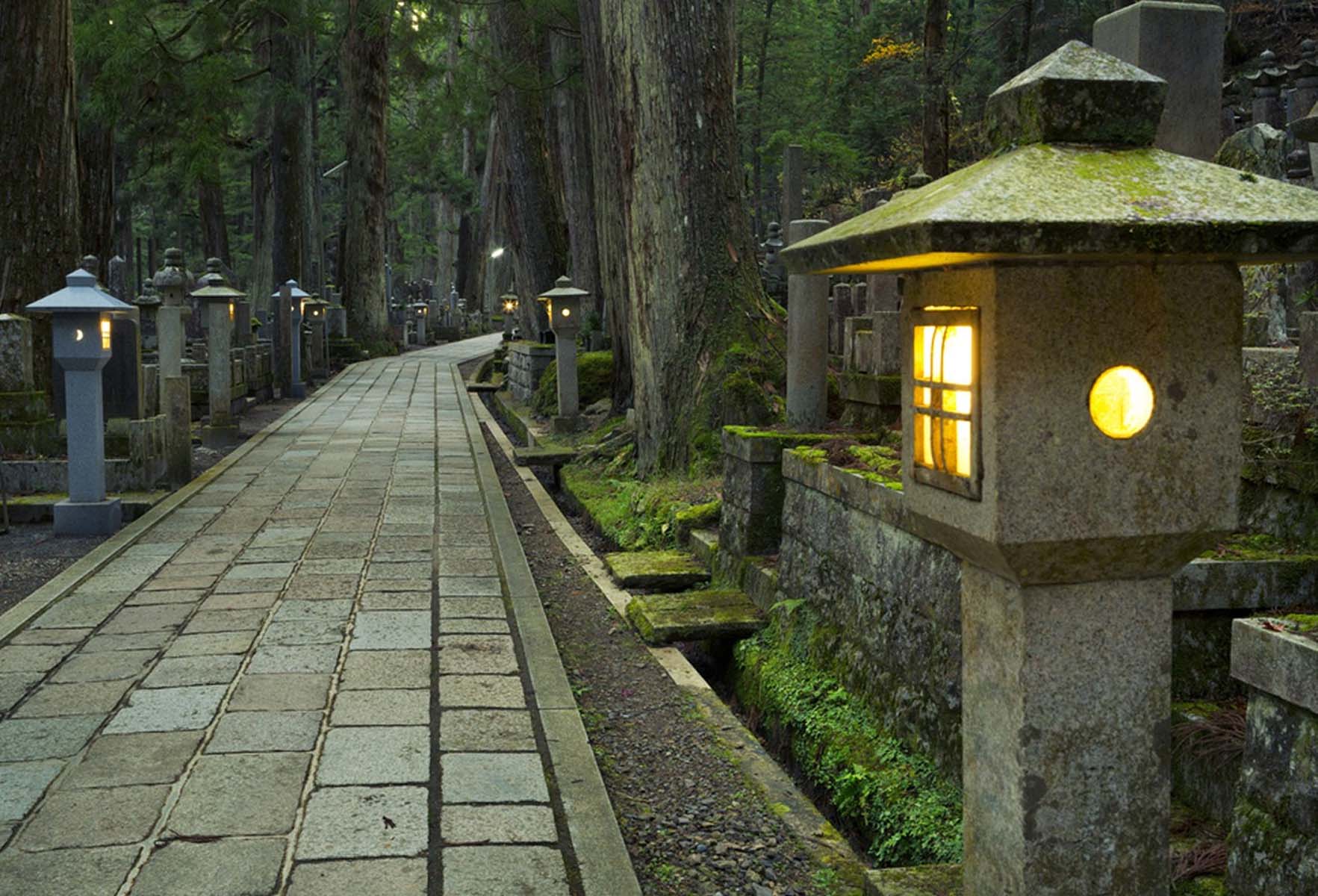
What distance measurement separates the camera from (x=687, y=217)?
9266 mm

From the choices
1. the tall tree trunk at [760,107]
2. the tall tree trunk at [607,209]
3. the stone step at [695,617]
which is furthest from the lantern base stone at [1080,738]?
the tall tree trunk at [760,107]

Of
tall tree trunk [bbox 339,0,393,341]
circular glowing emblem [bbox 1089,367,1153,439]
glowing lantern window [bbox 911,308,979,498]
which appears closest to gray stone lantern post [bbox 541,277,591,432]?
glowing lantern window [bbox 911,308,979,498]

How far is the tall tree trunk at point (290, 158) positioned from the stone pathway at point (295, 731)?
715 inches

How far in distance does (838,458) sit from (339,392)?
16.7 meters

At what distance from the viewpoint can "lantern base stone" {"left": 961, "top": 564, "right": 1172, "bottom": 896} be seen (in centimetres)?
266

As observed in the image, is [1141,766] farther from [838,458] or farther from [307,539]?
[307,539]

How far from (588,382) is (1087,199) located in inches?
516

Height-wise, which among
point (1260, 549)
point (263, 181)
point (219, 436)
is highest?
point (263, 181)

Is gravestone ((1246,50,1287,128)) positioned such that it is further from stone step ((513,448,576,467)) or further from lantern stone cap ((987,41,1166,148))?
lantern stone cap ((987,41,1166,148))

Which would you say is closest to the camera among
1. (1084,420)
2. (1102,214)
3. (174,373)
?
(1102,214)

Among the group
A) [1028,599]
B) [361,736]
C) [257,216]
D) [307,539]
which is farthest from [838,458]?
[257,216]

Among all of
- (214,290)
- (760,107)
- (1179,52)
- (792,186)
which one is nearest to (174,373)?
(214,290)

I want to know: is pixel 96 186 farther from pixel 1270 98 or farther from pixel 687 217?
pixel 1270 98

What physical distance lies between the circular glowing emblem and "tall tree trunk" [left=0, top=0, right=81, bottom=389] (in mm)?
11642
